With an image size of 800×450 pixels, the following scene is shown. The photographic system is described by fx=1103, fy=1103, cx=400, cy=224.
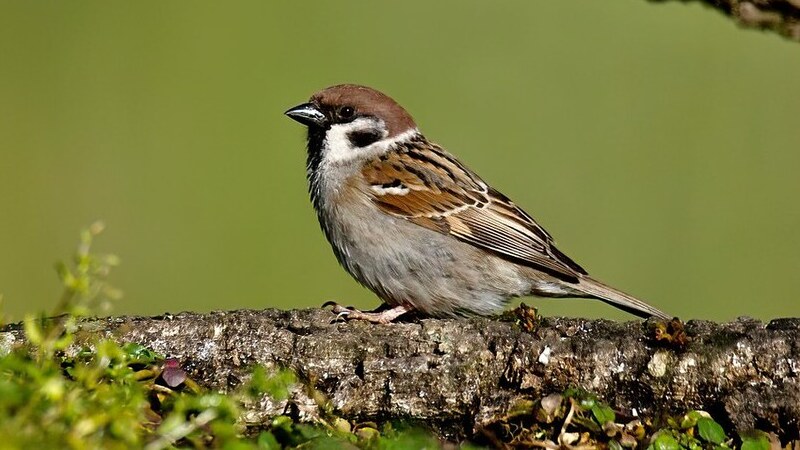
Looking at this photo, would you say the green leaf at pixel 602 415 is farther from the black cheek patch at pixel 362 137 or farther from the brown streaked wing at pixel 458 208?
the black cheek patch at pixel 362 137

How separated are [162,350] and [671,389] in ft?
3.37

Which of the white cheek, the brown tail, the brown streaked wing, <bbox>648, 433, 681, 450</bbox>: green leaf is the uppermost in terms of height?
the white cheek

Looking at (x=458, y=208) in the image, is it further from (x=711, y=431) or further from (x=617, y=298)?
(x=711, y=431)

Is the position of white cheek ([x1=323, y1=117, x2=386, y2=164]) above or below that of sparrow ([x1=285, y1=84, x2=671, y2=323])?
above

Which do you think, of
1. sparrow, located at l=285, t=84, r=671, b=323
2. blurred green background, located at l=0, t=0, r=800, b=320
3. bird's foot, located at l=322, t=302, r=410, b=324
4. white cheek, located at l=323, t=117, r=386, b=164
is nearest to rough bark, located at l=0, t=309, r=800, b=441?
bird's foot, located at l=322, t=302, r=410, b=324

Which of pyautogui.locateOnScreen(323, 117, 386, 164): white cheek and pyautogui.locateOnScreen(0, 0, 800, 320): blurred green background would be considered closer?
pyautogui.locateOnScreen(323, 117, 386, 164): white cheek

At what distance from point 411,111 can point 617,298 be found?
237 cm

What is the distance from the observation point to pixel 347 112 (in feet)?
11.5

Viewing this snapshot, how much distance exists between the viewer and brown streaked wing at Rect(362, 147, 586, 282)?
132 inches

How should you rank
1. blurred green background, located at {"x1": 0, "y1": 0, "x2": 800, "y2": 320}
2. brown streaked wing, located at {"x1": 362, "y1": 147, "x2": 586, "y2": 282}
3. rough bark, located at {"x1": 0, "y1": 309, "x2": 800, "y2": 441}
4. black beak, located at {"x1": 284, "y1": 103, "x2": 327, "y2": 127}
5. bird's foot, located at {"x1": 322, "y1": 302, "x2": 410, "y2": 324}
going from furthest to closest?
blurred green background, located at {"x1": 0, "y1": 0, "x2": 800, "y2": 320}, black beak, located at {"x1": 284, "y1": 103, "x2": 327, "y2": 127}, brown streaked wing, located at {"x1": 362, "y1": 147, "x2": 586, "y2": 282}, bird's foot, located at {"x1": 322, "y1": 302, "x2": 410, "y2": 324}, rough bark, located at {"x1": 0, "y1": 309, "x2": 800, "y2": 441}

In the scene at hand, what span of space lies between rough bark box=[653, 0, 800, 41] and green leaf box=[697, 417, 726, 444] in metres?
0.84

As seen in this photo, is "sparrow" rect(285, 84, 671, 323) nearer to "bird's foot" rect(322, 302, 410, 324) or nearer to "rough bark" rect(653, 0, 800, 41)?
"bird's foot" rect(322, 302, 410, 324)

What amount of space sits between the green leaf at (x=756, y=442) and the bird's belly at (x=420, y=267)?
1.31m

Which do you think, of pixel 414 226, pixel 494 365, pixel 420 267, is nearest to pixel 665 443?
pixel 494 365
